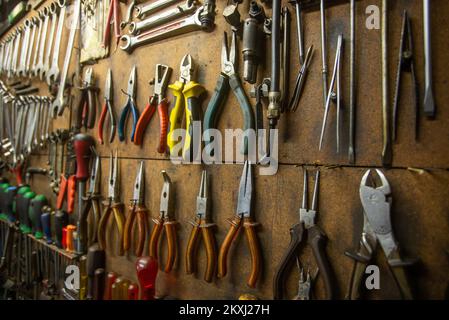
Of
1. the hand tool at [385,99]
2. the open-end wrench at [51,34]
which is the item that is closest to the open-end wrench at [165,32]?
the hand tool at [385,99]

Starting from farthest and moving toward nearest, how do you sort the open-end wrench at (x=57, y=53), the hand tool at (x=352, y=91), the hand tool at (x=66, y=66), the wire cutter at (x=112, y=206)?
1. the open-end wrench at (x=57, y=53)
2. the hand tool at (x=66, y=66)
3. the wire cutter at (x=112, y=206)
4. the hand tool at (x=352, y=91)

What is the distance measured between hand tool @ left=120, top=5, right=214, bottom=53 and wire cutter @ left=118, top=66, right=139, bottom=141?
110mm

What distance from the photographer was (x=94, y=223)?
139 cm

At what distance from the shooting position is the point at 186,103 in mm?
990

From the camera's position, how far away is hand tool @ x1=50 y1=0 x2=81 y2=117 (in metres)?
1.51

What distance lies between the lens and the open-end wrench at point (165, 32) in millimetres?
1022

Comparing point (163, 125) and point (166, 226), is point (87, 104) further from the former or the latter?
point (166, 226)

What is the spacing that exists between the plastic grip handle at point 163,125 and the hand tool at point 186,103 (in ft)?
0.11

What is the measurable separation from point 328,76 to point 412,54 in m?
0.19

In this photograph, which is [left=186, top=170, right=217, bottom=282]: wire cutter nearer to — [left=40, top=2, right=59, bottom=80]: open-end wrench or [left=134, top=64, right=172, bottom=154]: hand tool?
[left=134, top=64, right=172, bottom=154]: hand tool

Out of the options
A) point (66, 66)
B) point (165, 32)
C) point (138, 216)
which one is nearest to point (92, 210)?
point (138, 216)

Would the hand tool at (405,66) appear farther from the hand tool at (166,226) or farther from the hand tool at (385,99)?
the hand tool at (166,226)

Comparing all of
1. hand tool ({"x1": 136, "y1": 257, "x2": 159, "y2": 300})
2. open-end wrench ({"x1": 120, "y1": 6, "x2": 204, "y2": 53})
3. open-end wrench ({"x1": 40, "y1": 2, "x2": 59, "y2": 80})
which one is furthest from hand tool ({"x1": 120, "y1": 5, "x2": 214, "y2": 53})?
hand tool ({"x1": 136, "y1": 257, "x2": 159, "y2": 300})
